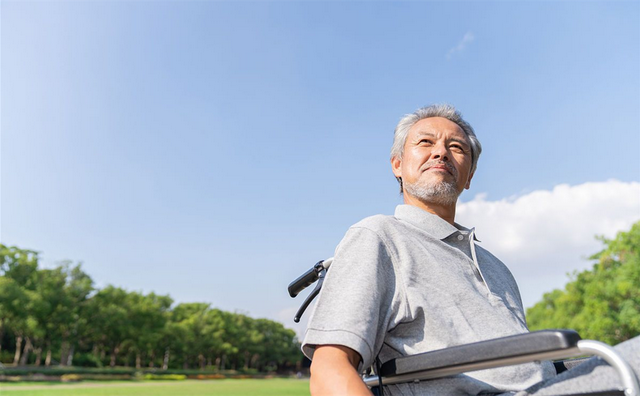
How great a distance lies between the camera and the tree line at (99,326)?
92.6 ft

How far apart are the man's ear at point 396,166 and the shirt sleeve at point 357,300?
2.38 feet

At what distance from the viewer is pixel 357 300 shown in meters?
1.21

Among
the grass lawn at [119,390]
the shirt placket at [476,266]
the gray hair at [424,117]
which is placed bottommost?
the grass lawn at [119,390]

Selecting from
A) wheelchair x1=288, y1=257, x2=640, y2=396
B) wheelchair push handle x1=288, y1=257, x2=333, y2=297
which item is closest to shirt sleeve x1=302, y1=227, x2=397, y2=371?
wheelchair x1=288, y1=257, x2=640, y2=396

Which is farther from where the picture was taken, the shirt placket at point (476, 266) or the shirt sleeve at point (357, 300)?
the shirt placket at point (476, 266)

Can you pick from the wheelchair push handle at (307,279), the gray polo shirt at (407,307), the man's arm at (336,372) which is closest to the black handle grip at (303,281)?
the wheelchair push handle at (307,279)

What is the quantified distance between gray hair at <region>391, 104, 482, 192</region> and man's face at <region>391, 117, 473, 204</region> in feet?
0.13

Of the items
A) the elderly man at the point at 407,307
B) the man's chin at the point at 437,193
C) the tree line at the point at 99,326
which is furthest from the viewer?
the tree line at the point at 99,326

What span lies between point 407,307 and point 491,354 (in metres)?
0.37

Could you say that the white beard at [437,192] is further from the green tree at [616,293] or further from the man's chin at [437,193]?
the green tree at [616,293]

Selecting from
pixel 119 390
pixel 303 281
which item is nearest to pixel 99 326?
pixel 119 390

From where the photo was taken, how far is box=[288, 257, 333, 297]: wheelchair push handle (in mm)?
1930

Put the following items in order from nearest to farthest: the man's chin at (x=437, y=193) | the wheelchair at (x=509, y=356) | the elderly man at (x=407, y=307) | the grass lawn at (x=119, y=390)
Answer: the wheelchair at (x=509, y=356), the elderly man at (x=407, y=307), the man's chin at (x=437, y=193), the grass lawn at (x=119, y=390)

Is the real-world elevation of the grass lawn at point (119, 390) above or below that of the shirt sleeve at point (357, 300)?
below
